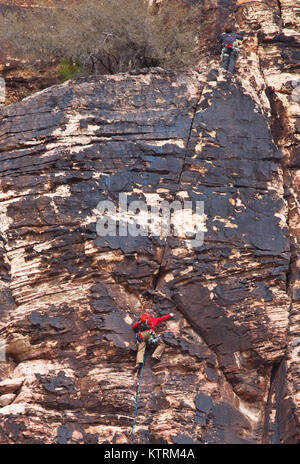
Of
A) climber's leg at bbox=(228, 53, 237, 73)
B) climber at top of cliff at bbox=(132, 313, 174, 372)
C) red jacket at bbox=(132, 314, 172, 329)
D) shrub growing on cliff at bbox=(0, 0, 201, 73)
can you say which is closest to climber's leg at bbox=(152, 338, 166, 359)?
climber at top of cliff at bbox=(132, 313, 174, 372)

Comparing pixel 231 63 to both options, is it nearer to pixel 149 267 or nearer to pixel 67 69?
pixel 67 69

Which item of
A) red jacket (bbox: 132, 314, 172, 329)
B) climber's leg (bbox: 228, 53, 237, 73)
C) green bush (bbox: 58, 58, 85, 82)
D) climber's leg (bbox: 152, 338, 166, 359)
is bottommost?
climber's leg (bbox: 152, 338, 166, 359)

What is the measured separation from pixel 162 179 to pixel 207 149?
1.29m

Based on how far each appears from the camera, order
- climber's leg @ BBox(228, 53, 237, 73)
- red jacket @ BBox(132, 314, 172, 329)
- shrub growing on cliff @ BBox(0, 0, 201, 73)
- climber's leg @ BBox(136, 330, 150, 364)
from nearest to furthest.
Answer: climber's leg @ BBox(136, 330, 150, 364)
red jacket @ BBox(132, 314, 172, 329)
climber's leg @ BBox(228, 53, 237, 73)
shrub growing on cliff @ BBox(0, 0, 201, 73)

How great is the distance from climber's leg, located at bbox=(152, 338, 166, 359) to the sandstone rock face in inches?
8.4

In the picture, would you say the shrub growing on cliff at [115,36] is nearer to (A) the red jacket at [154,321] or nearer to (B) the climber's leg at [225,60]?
(B) the climber's leg at [225,60]

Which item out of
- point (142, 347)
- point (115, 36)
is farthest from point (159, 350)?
point (115, 36)

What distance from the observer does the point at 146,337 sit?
60.1ft

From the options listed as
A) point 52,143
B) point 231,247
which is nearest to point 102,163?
point 52,143

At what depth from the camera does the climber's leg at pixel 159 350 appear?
18.3m

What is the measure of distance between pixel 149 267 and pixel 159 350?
6.08ft

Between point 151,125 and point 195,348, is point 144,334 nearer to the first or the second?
point 195,348

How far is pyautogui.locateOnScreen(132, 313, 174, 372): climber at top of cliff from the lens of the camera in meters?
18.3

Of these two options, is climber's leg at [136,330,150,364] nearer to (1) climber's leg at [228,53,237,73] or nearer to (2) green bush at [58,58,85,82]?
(1) climber's leg at [228,53,237,73]
